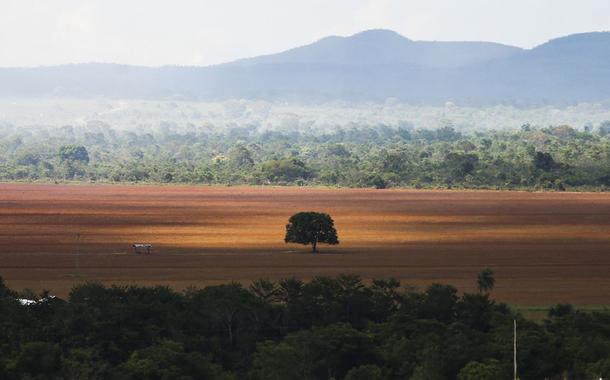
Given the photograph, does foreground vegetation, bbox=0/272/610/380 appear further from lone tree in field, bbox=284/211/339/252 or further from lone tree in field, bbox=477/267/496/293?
lone tree in field, bbox=284/211/339/252

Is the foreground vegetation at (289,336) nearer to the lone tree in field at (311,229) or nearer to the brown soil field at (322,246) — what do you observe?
the brown soil field at (322,246)

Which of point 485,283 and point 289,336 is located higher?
point 289,336

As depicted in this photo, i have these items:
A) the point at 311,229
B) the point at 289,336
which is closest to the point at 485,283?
the point at 289,336

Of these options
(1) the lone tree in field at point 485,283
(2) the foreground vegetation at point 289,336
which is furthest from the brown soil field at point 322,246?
(2) the foreground vegetation at point 289,336

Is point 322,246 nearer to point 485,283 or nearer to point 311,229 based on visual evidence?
point 311,229

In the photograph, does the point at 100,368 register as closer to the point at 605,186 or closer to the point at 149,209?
the point at 149,209

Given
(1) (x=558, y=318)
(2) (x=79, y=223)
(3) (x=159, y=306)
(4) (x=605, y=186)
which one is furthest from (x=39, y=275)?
(4) (x=605, y=186)
